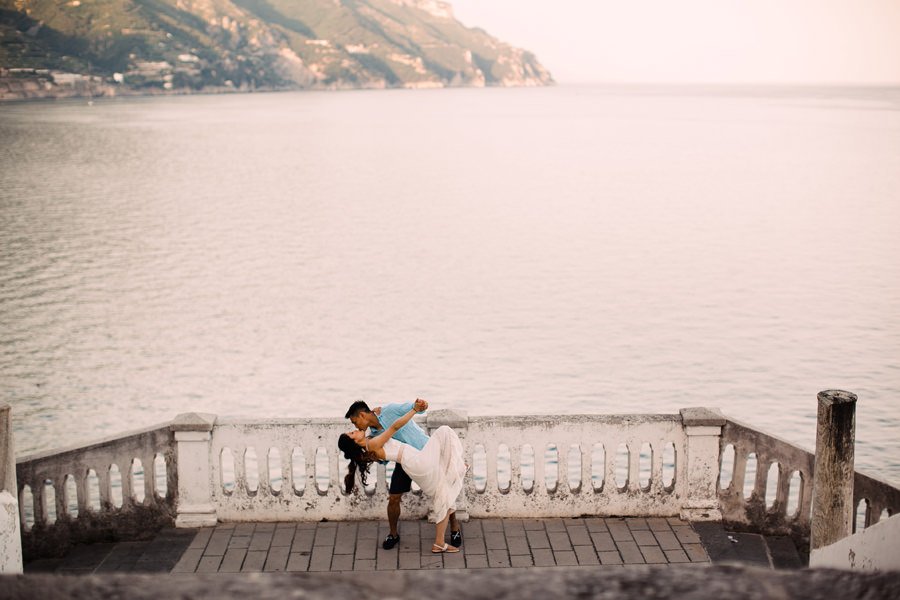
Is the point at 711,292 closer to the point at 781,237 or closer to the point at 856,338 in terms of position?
Answer: the point at 856,338

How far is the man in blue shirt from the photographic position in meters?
8.96

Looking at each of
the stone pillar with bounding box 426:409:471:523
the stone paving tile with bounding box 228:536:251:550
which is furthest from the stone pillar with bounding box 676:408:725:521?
the stone paving tile with bounding box 228:536:251:550

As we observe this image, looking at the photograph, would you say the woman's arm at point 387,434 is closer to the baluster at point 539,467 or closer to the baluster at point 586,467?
the baluster at point 539,467

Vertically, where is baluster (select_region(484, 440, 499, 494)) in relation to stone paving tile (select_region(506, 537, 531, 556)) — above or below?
above

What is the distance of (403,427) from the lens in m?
9.26

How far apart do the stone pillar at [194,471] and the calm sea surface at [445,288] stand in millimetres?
20964

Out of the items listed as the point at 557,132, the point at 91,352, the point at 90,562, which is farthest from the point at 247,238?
the point at 557,132

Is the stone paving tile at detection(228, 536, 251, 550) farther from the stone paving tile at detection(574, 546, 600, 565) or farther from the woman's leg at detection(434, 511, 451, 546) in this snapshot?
the stone paving tile at detection(574, 546, 600, 565)

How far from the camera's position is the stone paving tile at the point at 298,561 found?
30.5 ft

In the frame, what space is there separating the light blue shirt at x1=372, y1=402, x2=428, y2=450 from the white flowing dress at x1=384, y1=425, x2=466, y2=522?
11cm

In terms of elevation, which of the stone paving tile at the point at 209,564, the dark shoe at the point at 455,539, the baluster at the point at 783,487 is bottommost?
the stone paving tile at the point at 209,564

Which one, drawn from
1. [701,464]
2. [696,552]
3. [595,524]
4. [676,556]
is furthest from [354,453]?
[701,464]

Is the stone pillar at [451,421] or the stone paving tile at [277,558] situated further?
the stone pillar at [451,421]

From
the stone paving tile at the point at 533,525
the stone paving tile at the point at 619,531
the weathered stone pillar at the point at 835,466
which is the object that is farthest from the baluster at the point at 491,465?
the weathered stone pillar at the point at 835,466
